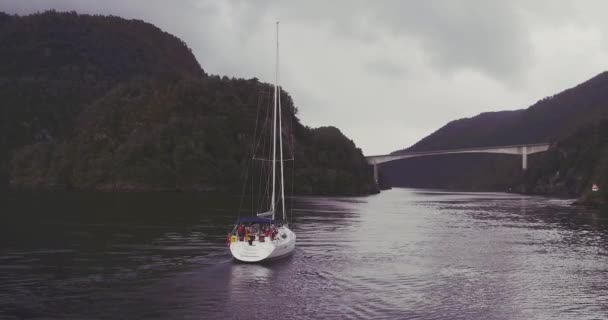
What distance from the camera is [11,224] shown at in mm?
65500

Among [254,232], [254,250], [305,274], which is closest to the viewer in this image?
[305,274]

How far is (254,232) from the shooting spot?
4441cm

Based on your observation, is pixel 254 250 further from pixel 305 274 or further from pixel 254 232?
pixel 305 274

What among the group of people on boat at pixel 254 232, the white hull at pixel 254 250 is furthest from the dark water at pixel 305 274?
the group of people on boat at pixel 254 232

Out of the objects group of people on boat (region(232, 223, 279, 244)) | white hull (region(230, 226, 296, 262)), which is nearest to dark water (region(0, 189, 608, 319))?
white hull (region(230, 226, 296, 262))

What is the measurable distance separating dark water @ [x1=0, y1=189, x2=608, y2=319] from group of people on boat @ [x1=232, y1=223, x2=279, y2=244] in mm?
1989

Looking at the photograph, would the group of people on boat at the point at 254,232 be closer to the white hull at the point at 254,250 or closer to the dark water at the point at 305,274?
the white hull at the point at 254,250

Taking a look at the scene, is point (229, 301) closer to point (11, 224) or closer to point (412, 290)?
point (412, 290)

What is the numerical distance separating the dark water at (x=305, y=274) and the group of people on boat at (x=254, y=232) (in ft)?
6.53

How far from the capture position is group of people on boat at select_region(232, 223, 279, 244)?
141ft

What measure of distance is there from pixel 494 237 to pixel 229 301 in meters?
42.4

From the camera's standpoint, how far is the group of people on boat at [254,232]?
1695 inches

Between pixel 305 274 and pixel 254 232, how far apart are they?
19.4ft

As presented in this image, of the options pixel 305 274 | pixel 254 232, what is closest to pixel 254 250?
pixel 254 232
